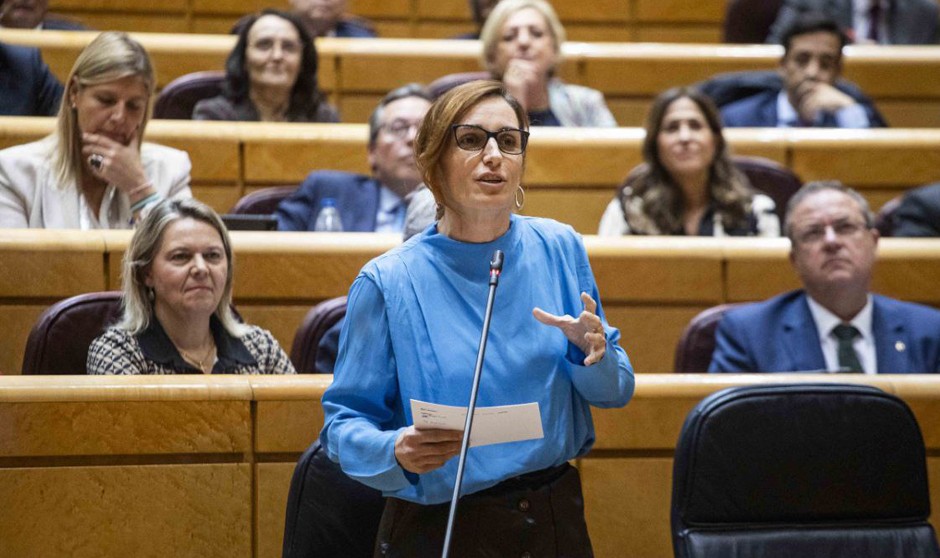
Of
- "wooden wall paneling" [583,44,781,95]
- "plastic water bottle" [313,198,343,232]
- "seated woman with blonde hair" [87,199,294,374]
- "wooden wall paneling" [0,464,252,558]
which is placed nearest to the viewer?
"wooden wall paneling" [0,464,252,558]

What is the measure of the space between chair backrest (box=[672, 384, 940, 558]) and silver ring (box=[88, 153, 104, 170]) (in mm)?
1115

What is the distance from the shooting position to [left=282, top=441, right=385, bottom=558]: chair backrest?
48.4 inches

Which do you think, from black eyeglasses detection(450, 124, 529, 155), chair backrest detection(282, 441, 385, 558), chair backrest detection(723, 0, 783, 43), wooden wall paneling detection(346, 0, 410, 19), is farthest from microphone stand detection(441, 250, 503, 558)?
wooden wall paneling detection(346, 0, 410, 19)

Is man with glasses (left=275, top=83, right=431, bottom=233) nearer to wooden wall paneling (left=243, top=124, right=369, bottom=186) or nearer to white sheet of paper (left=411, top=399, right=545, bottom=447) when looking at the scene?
wooden wall paneling (left=243, top=124, right=369, bottom=186)

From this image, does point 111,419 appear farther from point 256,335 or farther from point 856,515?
point 856,515

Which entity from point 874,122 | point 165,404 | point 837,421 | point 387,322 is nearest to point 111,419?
point 165,404

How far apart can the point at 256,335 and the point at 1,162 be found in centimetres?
58

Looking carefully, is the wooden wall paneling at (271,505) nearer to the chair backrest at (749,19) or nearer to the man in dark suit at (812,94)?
the man in dark suit at (812,94)

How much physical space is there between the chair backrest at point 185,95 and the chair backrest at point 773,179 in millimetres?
1106

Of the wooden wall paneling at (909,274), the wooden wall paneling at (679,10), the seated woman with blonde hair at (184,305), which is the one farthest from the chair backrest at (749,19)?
the seated woman with blonde hair at (184,305)

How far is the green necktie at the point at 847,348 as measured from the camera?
6.40ft

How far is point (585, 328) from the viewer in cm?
104

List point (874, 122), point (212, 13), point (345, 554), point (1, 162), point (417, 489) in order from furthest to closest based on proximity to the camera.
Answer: point (212, 13) < point (874, 122) < point (1, 162) < point (345, 554) < point (417, 489)

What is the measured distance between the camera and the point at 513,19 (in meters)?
2.78
